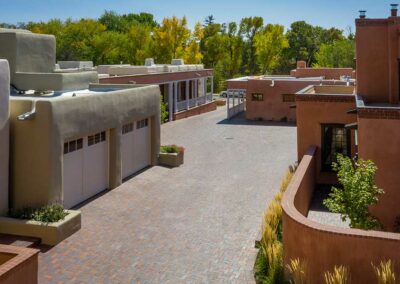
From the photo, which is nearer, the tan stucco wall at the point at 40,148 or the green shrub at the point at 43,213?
the green shrub at the point at 43,213

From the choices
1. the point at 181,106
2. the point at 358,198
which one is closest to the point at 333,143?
the point at 358,198

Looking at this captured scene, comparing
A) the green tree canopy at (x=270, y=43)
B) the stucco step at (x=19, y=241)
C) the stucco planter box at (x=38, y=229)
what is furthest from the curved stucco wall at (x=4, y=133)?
the green tree canopy at (x=270, y=43)

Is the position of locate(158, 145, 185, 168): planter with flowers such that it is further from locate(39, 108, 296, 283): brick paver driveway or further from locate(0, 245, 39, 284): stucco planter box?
locate(0, 245, 39, 284): stucco planter box

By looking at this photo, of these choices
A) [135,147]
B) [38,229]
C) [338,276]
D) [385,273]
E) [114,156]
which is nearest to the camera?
[385,273]

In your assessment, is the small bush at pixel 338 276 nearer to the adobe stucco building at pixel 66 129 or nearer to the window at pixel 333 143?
the adobe stucco building at pixel 66 129

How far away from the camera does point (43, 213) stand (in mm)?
13125

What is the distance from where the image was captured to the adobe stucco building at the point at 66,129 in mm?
13727

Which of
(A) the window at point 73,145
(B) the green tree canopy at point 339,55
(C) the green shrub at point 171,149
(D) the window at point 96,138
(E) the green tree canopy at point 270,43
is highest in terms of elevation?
(E) the green tree canopy at point 270,43

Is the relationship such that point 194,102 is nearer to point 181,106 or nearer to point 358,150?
point 181,106

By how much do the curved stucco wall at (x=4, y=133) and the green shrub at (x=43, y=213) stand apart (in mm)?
524

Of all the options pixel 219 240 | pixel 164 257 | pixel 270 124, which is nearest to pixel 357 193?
pixel 219 240

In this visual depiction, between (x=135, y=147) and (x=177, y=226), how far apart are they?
6994 mm

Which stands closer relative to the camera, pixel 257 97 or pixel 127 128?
pixel 127 128

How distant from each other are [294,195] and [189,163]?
37.7 ft
